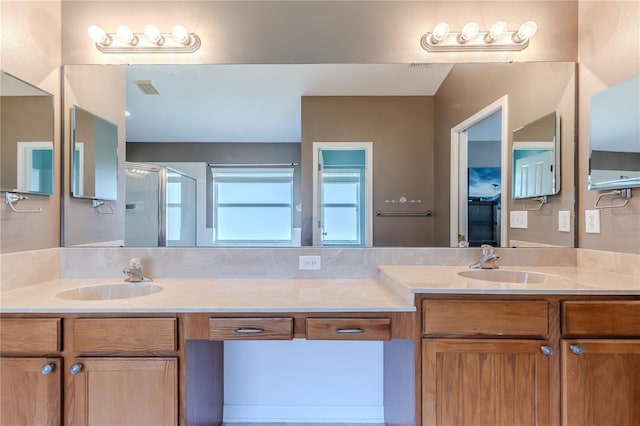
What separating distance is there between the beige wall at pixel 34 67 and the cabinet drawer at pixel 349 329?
4.74ft

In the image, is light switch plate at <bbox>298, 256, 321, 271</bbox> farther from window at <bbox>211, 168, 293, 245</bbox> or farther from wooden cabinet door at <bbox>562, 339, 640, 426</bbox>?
wooden cabinet door at <bbox>562, 339, 640, 426</bbox>

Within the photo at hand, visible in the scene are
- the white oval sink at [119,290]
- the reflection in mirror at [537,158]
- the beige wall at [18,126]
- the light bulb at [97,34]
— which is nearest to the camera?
the beige wall at [18,126]

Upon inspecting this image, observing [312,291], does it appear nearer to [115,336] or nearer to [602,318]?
[115,336]

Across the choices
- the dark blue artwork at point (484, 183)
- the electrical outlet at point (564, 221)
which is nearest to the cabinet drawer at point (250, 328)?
the dark blue artwork at point (484, 183)

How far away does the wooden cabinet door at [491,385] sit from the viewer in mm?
1183

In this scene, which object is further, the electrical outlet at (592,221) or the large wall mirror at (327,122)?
the large wall mirror at (327,122)

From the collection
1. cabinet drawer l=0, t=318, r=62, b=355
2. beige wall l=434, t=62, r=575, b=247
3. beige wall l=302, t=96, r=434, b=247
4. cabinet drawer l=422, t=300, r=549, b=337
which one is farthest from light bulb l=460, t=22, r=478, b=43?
cabinet drawer l=0, t=318, r=62, b=355

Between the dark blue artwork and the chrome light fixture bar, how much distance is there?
1.76 metres

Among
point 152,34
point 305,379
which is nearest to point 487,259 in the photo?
point 305,379

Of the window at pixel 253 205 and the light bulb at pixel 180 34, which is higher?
the light bulb at pixel 180 34

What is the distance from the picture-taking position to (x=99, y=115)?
69.4 inches

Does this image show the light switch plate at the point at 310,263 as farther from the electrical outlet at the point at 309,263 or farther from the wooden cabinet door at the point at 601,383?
the wooden cabinet door at the point at 601,383

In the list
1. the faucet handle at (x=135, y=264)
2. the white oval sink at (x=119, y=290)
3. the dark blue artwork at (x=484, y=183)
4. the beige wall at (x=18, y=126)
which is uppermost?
the beige wall at (x=18, y=126)

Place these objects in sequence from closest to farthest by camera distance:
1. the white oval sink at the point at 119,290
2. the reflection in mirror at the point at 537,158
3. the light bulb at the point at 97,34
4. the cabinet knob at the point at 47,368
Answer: the cabinet knob at the point at 47,368, the white oval sink at the point at 119,290, the light bulb at the point at 97,34, the reflection in mirror at the point at 537,158
